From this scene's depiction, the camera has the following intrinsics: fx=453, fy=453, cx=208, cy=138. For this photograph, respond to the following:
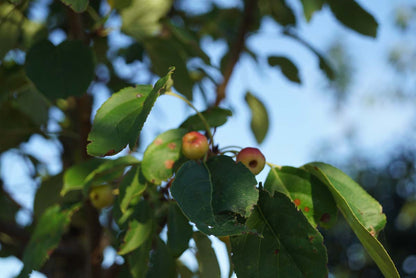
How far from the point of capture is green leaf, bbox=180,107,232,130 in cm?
95

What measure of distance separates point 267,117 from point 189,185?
3.69 ft

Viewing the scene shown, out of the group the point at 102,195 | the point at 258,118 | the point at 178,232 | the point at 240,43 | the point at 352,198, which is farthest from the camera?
the point at 258,118

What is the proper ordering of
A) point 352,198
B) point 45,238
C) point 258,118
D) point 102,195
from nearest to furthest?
point 352,198 < point 45,238 < point 102,195 < point 258,118

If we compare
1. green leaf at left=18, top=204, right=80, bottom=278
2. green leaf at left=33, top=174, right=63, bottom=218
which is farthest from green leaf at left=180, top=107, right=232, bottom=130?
green leaf at left=33, top=174, right=63, bottom=218

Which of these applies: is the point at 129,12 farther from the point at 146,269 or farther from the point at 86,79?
the point at 146,269

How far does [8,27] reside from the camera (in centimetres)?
131

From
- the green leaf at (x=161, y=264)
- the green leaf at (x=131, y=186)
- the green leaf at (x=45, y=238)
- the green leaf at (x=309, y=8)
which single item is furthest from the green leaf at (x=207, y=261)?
the green leaf at (x=309, y=8)

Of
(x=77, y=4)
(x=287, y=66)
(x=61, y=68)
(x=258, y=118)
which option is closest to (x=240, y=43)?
(x=287, y=66)

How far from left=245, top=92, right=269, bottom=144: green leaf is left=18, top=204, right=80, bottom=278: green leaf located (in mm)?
857

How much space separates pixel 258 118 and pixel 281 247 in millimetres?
1087

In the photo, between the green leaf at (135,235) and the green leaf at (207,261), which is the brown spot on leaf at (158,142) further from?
the green leaf at (207,261)

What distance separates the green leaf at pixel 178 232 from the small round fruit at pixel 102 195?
0.31 m

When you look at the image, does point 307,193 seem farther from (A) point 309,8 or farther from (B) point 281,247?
(A) point 309,8

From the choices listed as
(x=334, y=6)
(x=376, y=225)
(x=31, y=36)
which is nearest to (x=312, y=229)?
(x=376, y=225)
